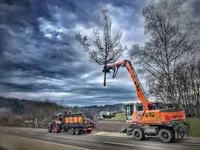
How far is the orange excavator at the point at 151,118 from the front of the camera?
14.0 metres

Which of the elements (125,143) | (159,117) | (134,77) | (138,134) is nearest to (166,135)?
(159,117)

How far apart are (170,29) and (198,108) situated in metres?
21.9

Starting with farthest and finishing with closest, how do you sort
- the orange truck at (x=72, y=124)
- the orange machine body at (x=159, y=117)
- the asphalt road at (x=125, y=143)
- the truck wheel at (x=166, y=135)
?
the orange truck at (x=72, y=124) → the orange machine body at (x=159, y=117) → the truck wheel at (x=166, y=135) → the asphalt road at (x=125, y=143)

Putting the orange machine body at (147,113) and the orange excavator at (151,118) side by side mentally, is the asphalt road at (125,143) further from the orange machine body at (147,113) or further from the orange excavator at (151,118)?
the orange machine body at (147,113)

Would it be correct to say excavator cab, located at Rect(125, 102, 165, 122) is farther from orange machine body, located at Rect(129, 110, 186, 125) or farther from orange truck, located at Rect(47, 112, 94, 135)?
orange truck, located at Rect(47, 112, 94, 135)

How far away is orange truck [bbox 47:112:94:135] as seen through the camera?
21875mm

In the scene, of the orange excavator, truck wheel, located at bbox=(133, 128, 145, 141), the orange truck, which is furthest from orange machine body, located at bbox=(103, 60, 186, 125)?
the orange truck

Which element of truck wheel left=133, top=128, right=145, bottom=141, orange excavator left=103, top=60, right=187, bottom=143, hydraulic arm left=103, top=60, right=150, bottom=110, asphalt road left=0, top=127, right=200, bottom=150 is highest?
hydraulic arm left=103, top=60, right=150, bottom=110

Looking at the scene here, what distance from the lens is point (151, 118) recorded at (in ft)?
48.4

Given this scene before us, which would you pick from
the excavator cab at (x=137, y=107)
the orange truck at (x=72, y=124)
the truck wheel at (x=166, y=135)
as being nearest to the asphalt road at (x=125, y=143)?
the truck wheel at (x=166, y=135)

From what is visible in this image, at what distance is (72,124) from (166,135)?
38.5ft

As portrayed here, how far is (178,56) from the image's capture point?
54.0ft

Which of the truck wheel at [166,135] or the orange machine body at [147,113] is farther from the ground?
the orange machine body at [147,113]

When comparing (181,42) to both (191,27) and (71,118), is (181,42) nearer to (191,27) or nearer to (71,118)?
(191,27)
